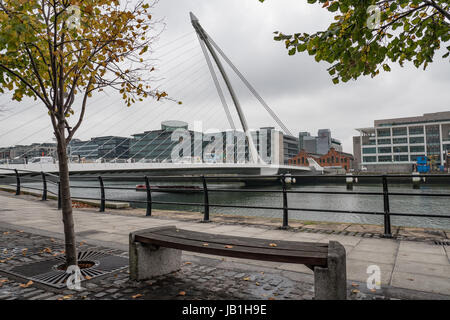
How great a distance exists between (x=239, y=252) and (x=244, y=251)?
0.04 metres

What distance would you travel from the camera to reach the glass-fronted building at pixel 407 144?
76.1 m

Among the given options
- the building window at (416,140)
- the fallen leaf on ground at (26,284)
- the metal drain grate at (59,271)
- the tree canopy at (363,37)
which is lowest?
the metal drain grate at (59,271)

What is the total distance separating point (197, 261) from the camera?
4012 mm

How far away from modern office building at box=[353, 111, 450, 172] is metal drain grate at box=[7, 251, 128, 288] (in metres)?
83.4

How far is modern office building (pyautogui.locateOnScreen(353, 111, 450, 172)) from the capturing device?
249ft

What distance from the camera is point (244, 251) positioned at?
2680 mm

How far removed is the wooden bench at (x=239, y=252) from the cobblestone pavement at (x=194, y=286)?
0.18 m

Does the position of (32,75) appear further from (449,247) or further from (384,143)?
(384,143)

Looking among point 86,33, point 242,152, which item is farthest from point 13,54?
point 242,152

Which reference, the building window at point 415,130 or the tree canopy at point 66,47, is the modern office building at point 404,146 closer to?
the building window at point 415,130

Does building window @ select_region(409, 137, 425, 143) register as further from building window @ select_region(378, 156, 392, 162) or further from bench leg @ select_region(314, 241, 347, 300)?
bench leg @ select_region(314, 241, 347, 300)

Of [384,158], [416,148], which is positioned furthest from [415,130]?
[384,158]

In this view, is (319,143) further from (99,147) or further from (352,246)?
(352,246)

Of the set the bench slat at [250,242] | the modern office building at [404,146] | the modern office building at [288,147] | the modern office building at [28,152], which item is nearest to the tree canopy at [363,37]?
the bench slat at [250,242]
